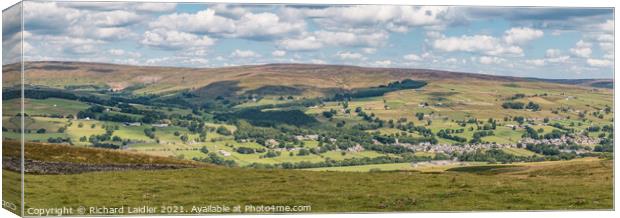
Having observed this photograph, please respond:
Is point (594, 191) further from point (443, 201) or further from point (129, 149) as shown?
point (129, 149)

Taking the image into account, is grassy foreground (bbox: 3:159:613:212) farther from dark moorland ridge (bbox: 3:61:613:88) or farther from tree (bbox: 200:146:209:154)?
dark moorland ridge (bbox: 3:61:613:88)

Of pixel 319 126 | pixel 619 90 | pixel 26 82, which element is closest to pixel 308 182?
pixel 319 126

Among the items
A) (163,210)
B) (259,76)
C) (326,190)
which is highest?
(259,76)

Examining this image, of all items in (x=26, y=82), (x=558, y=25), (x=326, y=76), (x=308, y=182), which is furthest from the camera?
(x=326, y=76)

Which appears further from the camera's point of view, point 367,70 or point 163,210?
point 367,70

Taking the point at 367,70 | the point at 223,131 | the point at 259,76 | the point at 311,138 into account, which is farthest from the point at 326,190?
the point at 259,76

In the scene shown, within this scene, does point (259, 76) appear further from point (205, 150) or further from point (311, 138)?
point (205, 150)

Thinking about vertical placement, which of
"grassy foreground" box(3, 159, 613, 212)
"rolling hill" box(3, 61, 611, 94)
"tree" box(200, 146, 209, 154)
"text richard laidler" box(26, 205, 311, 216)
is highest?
"rolling hill" box(3, 61, 611, 94)

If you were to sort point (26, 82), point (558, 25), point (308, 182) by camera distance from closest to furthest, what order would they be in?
point (26, 82) < point (308, 182) < point (558, 25)

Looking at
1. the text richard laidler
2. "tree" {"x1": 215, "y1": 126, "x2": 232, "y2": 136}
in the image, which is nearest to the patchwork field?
"tree" {"x1": 215, "y1": 126, "x2": 232, "y2": 136}
